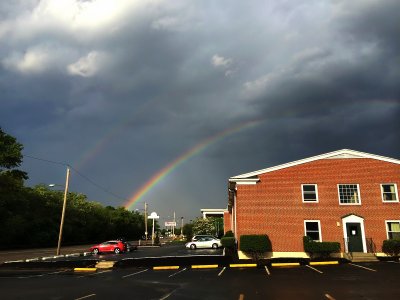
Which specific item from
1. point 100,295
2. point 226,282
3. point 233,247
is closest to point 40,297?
point 100,295

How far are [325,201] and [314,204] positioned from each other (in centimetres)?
97

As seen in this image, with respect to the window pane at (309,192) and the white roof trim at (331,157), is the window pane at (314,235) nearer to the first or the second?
the window pane at (309,192)

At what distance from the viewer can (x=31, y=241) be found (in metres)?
61.3

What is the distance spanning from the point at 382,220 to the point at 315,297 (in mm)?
21257

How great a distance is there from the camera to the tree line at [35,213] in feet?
181

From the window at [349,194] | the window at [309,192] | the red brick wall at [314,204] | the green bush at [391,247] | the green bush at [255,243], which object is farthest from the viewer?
the window at [309,192]

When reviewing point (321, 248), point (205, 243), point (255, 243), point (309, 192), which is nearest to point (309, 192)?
point (309, 192)

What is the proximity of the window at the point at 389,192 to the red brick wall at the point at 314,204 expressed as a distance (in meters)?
0.36

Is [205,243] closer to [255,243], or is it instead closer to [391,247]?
[255,243]

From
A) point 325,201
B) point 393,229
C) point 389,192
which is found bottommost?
point 393,229

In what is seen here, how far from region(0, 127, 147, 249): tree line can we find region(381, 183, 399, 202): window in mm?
48955

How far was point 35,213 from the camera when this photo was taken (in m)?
64.0

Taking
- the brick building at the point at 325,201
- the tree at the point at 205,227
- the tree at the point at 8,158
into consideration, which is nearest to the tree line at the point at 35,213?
the tree at the point at 8,158

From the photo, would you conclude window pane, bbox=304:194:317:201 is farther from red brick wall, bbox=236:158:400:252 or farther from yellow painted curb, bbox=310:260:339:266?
yellow painted curb, bbox=310:260:339:266
